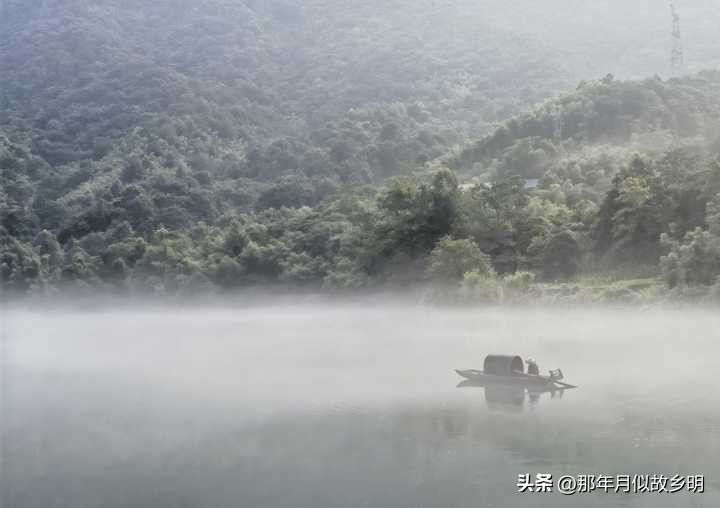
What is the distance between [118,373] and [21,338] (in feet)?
67.9

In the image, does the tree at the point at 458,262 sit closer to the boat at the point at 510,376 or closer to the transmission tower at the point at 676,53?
the boat at the point at 510,376

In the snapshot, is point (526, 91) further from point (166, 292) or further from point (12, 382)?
point (12, 382)

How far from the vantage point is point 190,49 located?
497 ft

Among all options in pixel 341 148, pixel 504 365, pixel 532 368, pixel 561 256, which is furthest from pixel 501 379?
pixel 341 148

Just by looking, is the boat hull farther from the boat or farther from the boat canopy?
the boat canopy

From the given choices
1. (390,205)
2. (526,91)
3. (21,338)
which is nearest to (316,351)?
(390,205)

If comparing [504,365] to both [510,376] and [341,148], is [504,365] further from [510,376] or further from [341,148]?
[341,148]

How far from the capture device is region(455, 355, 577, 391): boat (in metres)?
25.0

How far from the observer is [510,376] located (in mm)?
25797

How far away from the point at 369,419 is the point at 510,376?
5.26 m

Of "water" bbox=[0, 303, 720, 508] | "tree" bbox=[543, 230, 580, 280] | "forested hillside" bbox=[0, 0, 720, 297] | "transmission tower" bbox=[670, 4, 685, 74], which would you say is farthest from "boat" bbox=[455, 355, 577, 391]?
"transmission tower" bbox=[670, 4, 685, 74]

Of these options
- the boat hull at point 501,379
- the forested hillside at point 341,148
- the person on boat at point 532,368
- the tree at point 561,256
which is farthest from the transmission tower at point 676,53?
the boat hull at point 501,379

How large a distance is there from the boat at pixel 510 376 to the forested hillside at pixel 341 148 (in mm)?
10646

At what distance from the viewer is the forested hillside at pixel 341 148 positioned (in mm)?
44750
